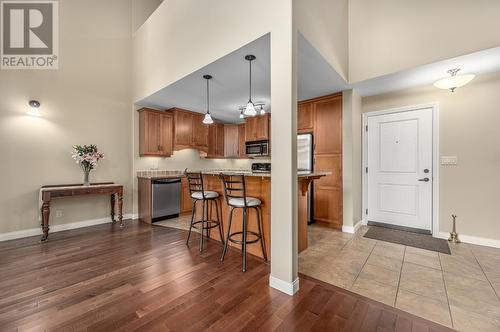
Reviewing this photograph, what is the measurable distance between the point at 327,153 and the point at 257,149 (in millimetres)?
1992

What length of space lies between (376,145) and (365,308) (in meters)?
3.20

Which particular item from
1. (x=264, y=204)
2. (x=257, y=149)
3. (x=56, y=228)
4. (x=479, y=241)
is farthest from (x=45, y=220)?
(x=479, y=241)

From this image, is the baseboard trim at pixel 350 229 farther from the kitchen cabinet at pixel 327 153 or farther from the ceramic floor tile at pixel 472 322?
the ceramic floor tile at pixel 472 322

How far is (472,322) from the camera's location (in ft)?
5.25

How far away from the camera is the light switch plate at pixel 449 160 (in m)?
3.33

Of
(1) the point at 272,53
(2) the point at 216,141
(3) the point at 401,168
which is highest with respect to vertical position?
(1) the point at 272,53

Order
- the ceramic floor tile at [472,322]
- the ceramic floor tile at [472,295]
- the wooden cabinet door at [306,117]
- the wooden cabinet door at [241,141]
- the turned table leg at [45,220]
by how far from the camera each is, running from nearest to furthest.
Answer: the ceramic floor tile at [472,322], the ceramic floor tile at [472,295], the turned table leg at [45,220], the wooden cabinet door at [306,117], the wooden cabinet door at [241,141]

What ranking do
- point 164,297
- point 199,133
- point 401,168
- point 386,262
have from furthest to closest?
point 199,133 < point 401,168 < point 386,262 < point 164,297

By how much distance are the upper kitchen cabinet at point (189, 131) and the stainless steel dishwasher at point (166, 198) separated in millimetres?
1010

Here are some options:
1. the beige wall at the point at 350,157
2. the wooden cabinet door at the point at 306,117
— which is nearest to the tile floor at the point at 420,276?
the beige wall at the point at 350,157

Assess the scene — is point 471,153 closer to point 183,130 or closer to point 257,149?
point 257,149

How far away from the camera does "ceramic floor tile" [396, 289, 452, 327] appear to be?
1648 millimetres

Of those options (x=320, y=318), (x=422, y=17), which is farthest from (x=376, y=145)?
(x=320, y=318)

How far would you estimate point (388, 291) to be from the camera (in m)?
1.99
